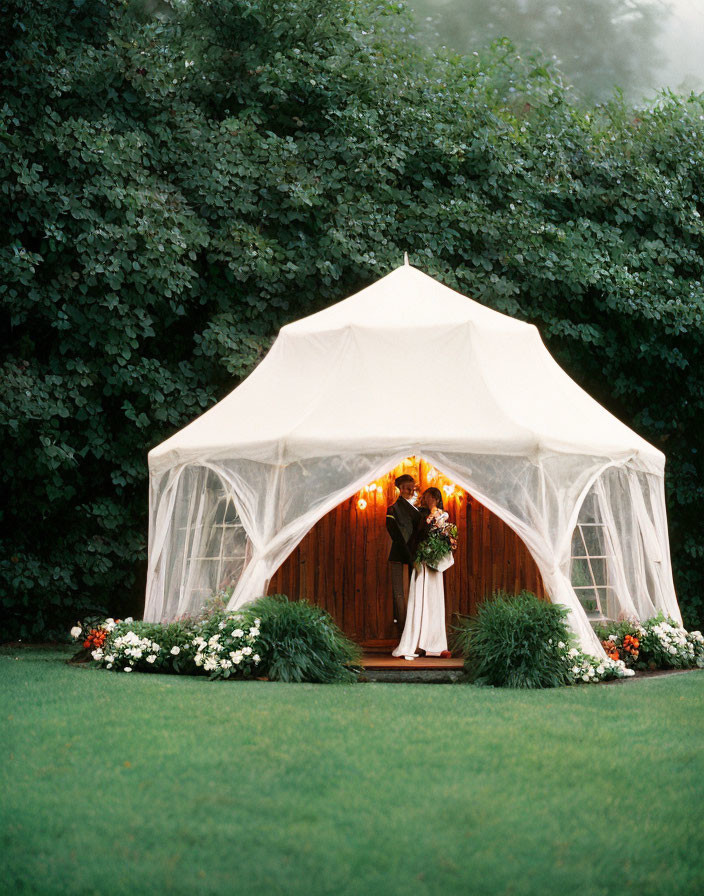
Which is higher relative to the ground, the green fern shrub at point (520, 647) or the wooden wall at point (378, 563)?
the wooden wall at point (378, 563)

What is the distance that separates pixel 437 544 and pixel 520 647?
6.27 ft

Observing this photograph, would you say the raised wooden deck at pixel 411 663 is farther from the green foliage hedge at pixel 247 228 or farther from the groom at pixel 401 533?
the green foliage hedge at pixel 247 228

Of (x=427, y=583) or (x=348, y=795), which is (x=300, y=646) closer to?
(x=427, y=583)

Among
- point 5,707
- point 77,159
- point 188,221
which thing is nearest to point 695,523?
point 188,221

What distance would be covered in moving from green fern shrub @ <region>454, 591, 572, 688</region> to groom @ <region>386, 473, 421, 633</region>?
1.71 meters

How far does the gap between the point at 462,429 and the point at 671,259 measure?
8807 millimetres

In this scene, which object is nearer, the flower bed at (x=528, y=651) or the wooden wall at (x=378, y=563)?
the flower bed at (x=528, y=651)

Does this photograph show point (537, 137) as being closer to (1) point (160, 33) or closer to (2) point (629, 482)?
(1) point (160, 33)

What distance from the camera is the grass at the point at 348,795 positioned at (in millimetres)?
4594

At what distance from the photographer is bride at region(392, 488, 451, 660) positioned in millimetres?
11812

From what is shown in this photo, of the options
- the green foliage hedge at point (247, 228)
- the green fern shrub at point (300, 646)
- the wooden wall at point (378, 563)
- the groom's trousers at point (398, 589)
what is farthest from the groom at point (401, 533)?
the green foliage hedge at point (247, 228)

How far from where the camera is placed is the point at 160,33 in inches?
664

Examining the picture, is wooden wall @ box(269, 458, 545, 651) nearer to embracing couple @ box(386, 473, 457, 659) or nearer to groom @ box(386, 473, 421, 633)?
groom @ box(386, 473, 421, 633)

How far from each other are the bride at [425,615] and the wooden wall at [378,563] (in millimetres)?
938
